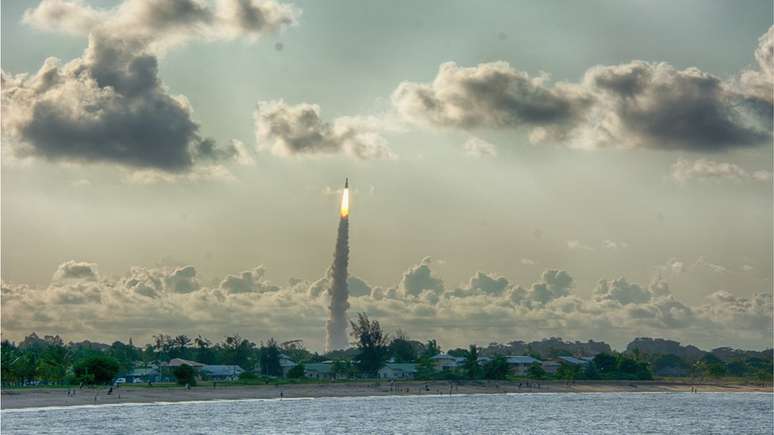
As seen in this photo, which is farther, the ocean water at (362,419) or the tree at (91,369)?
the tree at (91,369)

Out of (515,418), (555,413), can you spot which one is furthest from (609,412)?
(515,418)

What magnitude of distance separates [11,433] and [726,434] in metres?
95.5

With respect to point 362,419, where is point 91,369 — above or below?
above

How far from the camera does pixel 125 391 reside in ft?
623

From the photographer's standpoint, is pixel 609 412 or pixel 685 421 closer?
pixel 685 421

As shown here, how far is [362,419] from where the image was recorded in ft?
513

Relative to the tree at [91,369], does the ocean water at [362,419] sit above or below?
below

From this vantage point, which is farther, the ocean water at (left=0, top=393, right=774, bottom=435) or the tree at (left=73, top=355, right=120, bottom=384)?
the tree at (left=73, top=355, right=120, bottom=384)

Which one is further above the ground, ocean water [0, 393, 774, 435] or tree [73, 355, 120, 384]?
tree [73, 355, 120, 384]

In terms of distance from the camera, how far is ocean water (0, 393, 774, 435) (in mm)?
133500

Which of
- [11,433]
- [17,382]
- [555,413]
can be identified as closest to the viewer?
[11,433]

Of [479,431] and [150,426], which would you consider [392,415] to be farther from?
[150,426]

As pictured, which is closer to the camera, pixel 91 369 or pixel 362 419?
pixel 362 419

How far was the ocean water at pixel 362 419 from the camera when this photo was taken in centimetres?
13350
